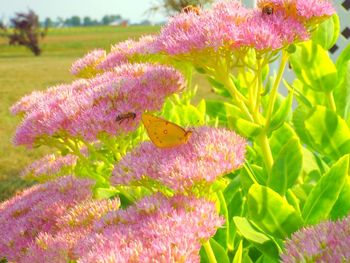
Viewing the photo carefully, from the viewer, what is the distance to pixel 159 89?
5.54ft

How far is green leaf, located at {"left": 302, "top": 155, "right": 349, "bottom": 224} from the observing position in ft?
4.58

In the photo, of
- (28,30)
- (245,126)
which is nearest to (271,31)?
(245,126)

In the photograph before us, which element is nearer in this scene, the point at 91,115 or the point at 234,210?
the point at 91,115

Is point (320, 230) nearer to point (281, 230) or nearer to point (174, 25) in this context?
point (281, 230)

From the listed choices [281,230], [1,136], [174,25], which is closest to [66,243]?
[281,230]

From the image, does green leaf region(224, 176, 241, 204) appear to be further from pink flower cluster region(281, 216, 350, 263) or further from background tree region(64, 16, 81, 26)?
background tree region(64, 16, 81, 26)

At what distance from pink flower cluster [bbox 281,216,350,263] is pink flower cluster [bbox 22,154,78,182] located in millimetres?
1425

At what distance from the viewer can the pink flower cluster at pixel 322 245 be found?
0.88 m

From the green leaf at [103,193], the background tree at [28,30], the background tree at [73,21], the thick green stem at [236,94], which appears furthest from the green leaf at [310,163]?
the background tree at [73,21]

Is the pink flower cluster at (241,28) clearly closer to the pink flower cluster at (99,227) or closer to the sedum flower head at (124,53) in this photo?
the pink flower cluster at (99,227)

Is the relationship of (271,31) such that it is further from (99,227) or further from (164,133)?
(99,227)

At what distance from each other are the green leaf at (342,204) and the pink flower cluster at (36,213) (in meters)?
0.66

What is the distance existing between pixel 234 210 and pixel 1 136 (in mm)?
7489

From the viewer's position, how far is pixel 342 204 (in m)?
1.48
